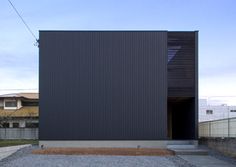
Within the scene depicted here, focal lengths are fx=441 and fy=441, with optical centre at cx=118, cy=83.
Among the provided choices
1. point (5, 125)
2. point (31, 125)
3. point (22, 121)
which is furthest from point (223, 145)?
point (5, 125)

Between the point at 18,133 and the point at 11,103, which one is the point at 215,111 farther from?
the point at 18,133

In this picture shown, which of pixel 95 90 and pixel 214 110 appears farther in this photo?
pixel 214 110

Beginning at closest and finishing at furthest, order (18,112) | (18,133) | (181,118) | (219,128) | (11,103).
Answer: (219,128), (181,118), (18,133), (18,112), (11,103)

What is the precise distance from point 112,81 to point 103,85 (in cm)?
57

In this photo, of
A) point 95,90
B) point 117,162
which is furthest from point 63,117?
point 117,162

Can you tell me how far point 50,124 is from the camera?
25234 mm

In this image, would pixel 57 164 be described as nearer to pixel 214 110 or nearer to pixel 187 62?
pixel 187 62

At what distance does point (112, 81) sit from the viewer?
2542 centimetres

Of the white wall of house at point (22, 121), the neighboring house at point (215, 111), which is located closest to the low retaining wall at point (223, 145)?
the white wall of house at point (22, 121)

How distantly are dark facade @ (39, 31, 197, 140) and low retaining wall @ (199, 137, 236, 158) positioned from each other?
5.27ft

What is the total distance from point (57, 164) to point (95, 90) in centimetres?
967

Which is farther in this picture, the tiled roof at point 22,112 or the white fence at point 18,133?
the tiled roof at point 22,112

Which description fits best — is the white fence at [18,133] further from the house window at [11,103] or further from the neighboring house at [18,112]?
the house window at [11,103]

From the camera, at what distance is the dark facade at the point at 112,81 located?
2516 centimetres
